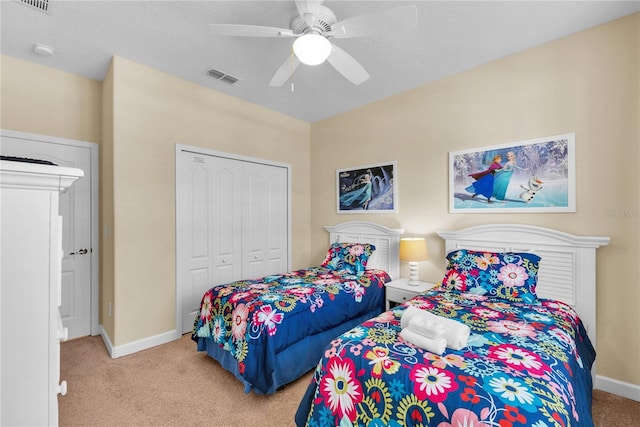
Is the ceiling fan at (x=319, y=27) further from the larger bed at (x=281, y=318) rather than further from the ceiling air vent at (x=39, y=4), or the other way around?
the larger bed at (x=281, y=318)

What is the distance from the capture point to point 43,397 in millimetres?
767

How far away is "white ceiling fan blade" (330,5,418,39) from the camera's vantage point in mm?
1590

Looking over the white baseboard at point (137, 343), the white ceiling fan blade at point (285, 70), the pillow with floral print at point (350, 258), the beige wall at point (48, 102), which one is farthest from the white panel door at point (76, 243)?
the pillow with floral print at point (350, 258)

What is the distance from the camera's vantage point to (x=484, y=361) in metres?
1.30

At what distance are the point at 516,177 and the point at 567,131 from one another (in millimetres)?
496

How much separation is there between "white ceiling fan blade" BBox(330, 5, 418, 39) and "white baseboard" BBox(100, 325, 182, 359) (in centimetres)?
316

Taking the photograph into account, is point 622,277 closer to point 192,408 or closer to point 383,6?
point 383,6

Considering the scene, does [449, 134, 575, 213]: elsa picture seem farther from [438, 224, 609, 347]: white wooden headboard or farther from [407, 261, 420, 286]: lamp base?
[407, 261, 420, 286]: lamp base

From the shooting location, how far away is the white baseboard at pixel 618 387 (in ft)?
6.98

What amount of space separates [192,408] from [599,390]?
3043 millimetres

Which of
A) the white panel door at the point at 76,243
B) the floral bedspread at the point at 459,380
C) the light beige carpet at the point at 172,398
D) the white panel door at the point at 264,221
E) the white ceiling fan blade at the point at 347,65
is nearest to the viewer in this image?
the floral bedspread at the point at 459,380

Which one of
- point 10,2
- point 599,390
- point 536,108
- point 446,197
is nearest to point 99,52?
point 10,2

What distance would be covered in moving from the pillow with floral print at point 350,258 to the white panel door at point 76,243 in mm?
2643

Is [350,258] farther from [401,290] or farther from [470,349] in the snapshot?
[470,349]
